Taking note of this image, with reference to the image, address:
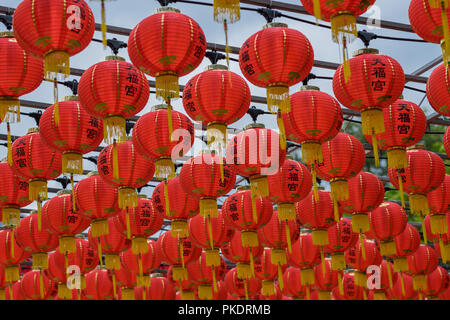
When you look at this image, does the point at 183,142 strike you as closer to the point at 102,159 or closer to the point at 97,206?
the point at 102,159

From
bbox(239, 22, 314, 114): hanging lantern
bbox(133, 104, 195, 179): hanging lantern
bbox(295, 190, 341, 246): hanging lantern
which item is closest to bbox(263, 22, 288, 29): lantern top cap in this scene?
bbox(239, 22, 314, 114): hanging lantern

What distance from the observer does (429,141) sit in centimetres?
1866

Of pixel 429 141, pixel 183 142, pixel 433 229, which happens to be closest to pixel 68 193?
pixel 183 142

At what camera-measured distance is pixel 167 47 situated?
16.1ft

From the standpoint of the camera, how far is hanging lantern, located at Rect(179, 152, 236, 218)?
6395 millimetres

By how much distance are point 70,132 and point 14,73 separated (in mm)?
740

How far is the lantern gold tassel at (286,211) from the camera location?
264 inches

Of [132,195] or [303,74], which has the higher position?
[303,74]

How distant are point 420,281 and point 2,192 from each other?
6.22m

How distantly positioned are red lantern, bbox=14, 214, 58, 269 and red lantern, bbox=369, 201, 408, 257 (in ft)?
12.7

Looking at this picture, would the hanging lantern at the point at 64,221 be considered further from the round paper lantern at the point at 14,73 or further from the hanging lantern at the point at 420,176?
the hanging lantern at the point at 420,176

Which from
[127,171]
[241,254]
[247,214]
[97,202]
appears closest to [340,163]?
[247,214]

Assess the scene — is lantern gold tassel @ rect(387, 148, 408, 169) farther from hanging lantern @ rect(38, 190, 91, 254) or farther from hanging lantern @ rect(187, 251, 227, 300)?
hanging lantern @ rect(187, 251, 227, 300)
